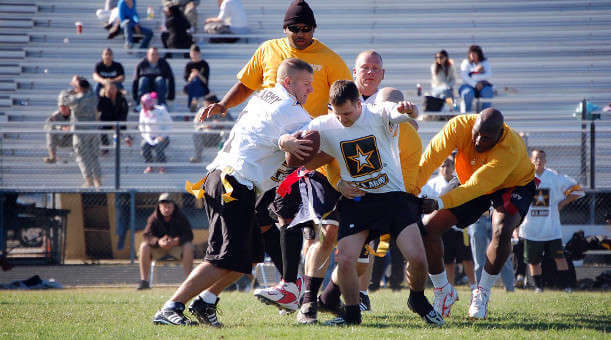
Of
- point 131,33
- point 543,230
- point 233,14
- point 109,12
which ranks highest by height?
point 109,12

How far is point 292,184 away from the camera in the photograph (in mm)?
6070

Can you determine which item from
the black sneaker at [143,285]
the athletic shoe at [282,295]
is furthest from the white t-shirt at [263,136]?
the black sneaker at [143,285]

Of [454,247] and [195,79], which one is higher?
[195,79]

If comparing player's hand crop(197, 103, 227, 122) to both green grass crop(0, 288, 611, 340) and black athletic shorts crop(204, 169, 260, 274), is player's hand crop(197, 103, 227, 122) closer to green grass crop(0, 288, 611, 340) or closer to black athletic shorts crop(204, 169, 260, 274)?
black athletic shorts crop(204, 169, 260, 274)

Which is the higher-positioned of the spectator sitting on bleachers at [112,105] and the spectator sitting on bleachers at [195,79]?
the spectator sitting on bleachers at [195,79]

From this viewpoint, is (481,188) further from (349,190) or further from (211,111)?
(211,111)

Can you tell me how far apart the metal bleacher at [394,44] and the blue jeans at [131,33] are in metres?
0.27

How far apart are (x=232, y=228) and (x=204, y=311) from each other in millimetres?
619

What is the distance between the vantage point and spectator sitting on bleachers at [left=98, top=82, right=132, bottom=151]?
1397cm

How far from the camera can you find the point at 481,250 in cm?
1097

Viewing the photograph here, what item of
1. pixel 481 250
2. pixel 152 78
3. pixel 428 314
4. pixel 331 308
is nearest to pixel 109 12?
pixel 152 78

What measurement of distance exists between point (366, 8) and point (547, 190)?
9672 mm

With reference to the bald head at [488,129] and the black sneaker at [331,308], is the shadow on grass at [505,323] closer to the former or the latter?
the black sneaker at [331,308]

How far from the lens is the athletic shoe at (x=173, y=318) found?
5.30 m
